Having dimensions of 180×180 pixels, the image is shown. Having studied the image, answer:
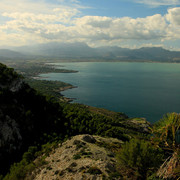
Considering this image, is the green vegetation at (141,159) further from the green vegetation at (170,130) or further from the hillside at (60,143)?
the green vegetation at (170,130)

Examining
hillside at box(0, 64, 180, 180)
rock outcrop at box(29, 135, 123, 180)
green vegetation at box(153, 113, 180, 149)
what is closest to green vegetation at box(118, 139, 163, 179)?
hillside at box(0, 64, 180, 180)

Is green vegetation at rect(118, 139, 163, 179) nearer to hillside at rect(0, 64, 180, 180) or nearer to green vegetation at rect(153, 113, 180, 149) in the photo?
hillside at rect(0, 64, 180, 180)

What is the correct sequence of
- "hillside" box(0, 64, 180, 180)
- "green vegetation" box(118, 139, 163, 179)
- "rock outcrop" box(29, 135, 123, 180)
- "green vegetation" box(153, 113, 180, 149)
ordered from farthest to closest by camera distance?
"rock outcrop" box(29, 135, 123, 180) → "green vegetation" box(118, 139, 163, 179) → "hillside" box(0, 64, 180, 180) → "green vegetation" box(153, 113, 180, 149)

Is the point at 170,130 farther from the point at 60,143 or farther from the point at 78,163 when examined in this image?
the point at 60,143

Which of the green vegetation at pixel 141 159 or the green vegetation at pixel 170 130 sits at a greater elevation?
the green vegetation at pixel 170 130

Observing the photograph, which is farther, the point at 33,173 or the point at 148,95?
the point at 148,95

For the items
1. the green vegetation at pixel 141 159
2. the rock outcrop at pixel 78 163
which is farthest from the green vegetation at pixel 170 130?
the rock outcrop at pixel 78 163

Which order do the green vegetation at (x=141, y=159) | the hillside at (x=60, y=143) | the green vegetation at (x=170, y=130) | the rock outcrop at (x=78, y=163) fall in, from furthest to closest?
the rock outcrop at (x=78, y=163), the green vegetation at (x=141, y=159), the hillside at (x=60, y=143), the green vegetation at (x=170, y=130)

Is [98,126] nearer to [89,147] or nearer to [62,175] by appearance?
[89,147]

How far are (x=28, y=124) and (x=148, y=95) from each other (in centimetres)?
12343

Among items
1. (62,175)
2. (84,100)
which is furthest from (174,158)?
(84,100)

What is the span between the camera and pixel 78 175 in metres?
19.1

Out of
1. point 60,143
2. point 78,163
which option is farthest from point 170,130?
point 60,143

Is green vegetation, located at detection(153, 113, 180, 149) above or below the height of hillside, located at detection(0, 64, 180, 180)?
above
